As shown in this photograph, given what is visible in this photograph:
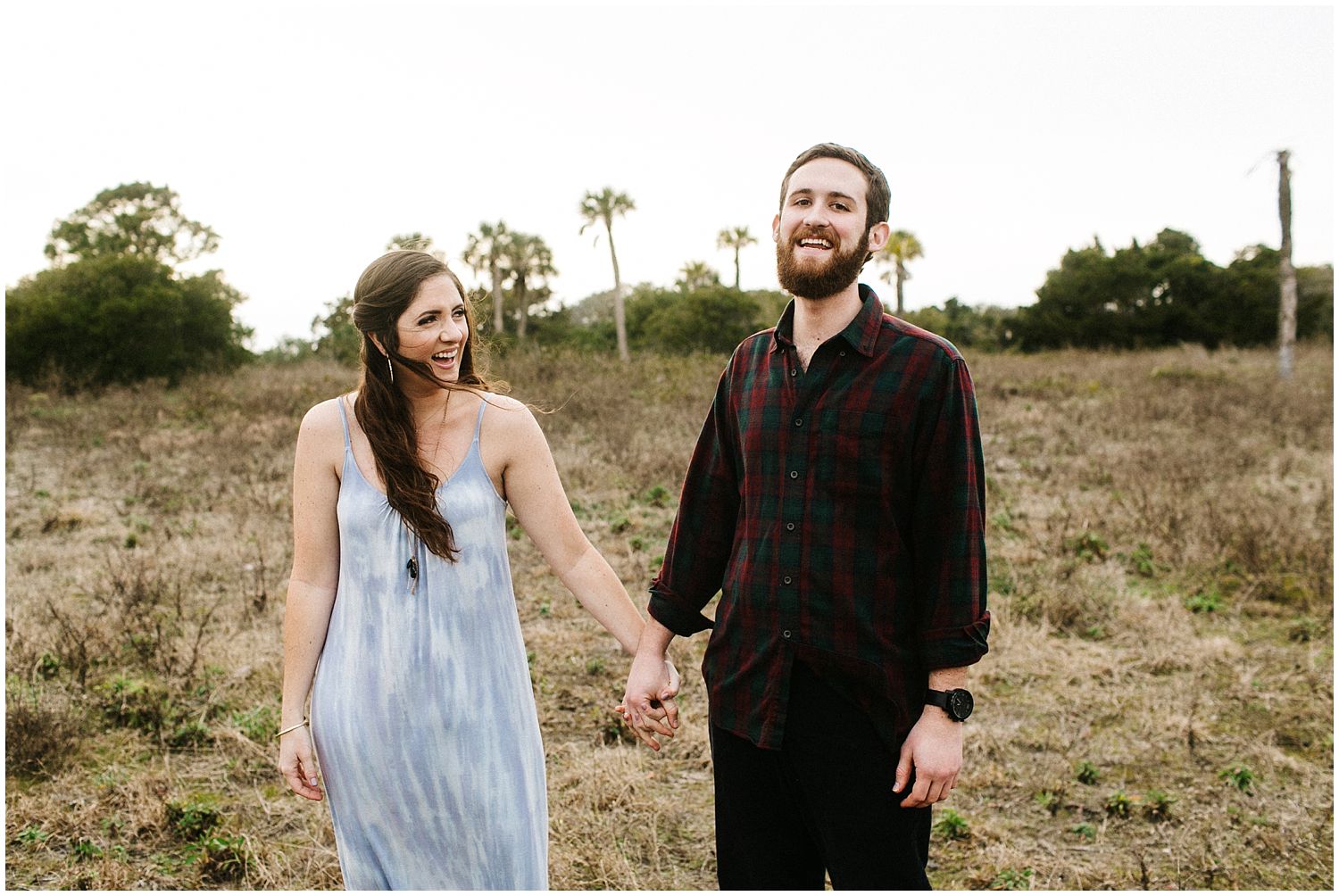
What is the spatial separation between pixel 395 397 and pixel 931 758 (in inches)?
58.5

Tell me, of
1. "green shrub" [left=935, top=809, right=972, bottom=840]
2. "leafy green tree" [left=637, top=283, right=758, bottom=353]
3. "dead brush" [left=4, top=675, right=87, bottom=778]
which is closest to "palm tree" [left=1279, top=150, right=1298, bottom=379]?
"leafy green tree" [left=637, top=283, right=758, bottom=353]

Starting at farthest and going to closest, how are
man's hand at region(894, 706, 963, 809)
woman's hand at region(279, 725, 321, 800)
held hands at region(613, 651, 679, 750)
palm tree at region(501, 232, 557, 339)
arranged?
palm tree at region(501, 232, 557, 339) → held hands at region(613, 651, 679, 750) → woman's hand at region(279, 725, 321, 800) → man's hand at region(894, 706, 963, 809)

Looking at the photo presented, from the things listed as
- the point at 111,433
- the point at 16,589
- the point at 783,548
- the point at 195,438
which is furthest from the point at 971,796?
the point at 111,433

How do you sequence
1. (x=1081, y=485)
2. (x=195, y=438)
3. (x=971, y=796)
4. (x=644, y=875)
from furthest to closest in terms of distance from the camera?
(x=195, y=438), (x=1081, y=485), (x=971, y=796), (x=644, y=875)

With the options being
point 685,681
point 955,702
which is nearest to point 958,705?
point 955,702

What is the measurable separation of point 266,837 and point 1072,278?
122 feet

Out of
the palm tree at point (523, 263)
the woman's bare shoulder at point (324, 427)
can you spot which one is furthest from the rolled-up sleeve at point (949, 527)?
the palm tree at point (523, 263)

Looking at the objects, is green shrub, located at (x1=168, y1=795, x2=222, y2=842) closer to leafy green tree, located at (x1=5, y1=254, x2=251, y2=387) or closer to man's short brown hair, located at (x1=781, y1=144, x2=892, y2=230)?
man's short brown hair, located at (x1=781, y1=144, x2=892, y2=230)

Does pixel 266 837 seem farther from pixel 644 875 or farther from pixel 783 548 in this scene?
pixel 783 548

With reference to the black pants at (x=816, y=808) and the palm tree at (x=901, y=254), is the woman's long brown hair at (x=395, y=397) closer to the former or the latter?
the black pants at (x=816, y=808)

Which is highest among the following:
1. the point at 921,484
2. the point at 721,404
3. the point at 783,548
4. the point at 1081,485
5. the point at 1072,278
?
the point at 1072,278

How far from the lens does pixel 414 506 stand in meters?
2.15

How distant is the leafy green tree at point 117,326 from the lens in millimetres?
20891

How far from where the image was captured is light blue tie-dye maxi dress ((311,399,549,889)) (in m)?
2.19
